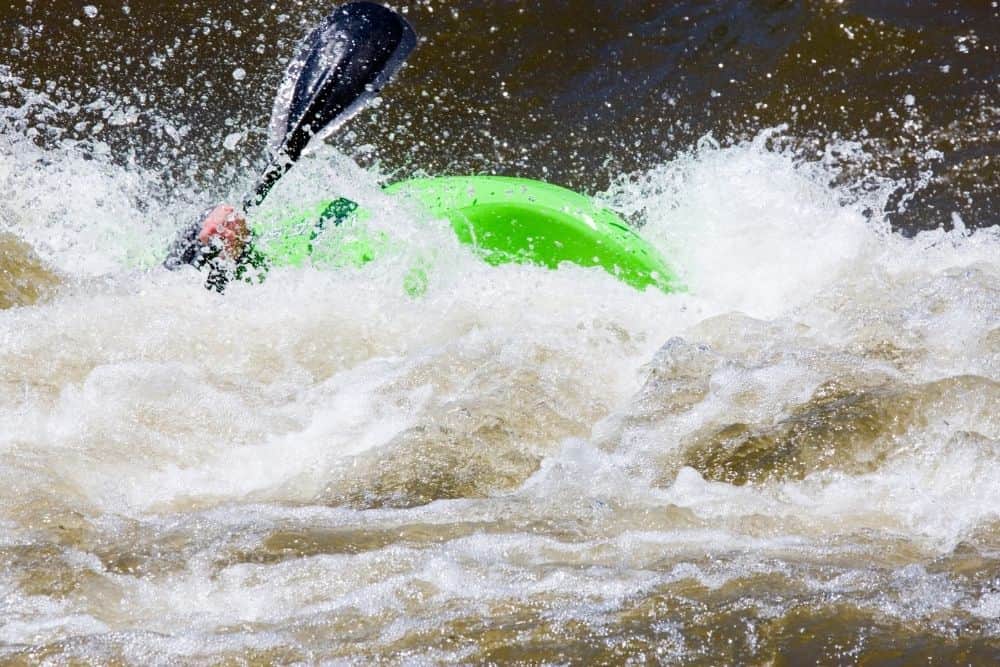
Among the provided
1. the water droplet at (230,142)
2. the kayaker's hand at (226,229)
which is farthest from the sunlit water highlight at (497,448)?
the water droplet at (230,142)

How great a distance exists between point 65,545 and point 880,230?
107 inches

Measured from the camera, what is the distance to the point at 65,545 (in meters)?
1.95

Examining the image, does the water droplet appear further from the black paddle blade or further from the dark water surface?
the black paddle blade

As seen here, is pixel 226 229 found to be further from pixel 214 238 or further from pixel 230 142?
pixel 230 142

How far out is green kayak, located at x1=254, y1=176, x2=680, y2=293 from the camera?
2969 mm

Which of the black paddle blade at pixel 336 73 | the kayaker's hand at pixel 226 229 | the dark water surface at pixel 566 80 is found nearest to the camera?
the kayaker's hand at pixel 226 229

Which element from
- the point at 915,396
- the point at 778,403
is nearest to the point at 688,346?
the point at 778,403

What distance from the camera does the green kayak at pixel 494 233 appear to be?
297cm

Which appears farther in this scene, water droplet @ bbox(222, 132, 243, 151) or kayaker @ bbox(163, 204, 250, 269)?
water droplet @ bbox(222, 132, 243, 151)

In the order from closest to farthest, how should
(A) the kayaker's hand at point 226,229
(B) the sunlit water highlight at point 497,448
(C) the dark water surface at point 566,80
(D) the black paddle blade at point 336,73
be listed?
(B) the sunlit water highlight at point 497,448 < (A) the kayaker's hand at point 226,229 < (D) the black paddle blade at point 336,73 < (C) the dark water surface at point 566,80

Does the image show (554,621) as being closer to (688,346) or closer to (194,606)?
(194,606)

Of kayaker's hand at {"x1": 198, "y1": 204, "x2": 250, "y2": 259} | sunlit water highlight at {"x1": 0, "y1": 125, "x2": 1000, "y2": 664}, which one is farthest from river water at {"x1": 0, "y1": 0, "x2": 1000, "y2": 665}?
kayaker's hand at {"x1": 198, "y1": 204, "x2": 250, "y2": 259}

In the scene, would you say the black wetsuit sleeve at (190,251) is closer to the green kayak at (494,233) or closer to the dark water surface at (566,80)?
the green kayak at (494,233)

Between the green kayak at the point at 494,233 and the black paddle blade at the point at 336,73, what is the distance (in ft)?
0.65
